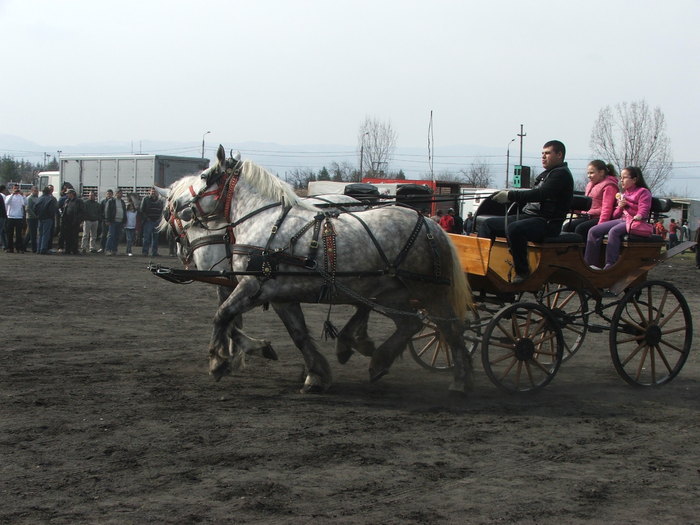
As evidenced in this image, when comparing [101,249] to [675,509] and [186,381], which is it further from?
[675,509]

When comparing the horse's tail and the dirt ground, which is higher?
the horse's tail

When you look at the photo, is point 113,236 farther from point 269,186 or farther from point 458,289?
point 458,289

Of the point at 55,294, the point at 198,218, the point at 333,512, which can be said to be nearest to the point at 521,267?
the point at 198,218

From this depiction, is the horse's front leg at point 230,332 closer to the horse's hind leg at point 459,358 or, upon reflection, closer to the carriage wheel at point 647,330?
the horse's hind leg at point 459,358

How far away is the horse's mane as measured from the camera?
831 cm

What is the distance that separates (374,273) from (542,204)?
175cm

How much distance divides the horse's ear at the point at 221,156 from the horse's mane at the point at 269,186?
21cm

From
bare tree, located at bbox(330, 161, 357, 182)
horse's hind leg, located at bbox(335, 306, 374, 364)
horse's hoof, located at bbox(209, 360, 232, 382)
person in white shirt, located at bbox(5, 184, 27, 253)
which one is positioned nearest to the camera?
horse's hoof, located at bbox(209, 360, 232, 382)

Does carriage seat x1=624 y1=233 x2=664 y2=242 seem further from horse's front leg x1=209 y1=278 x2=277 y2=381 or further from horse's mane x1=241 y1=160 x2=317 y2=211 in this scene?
horse's front leg x1=209 y1=278 x2=277 y2=381

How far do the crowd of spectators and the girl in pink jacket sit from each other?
16.0 m

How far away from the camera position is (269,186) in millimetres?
8344

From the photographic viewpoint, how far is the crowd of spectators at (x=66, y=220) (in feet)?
76.3

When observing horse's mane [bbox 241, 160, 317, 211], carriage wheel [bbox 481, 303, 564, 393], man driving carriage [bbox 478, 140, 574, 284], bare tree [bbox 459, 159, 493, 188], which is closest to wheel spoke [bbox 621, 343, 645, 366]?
carriage wheel [bbox 481, 303, 564, 393]

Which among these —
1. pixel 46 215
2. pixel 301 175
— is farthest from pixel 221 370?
pixel 301 175
